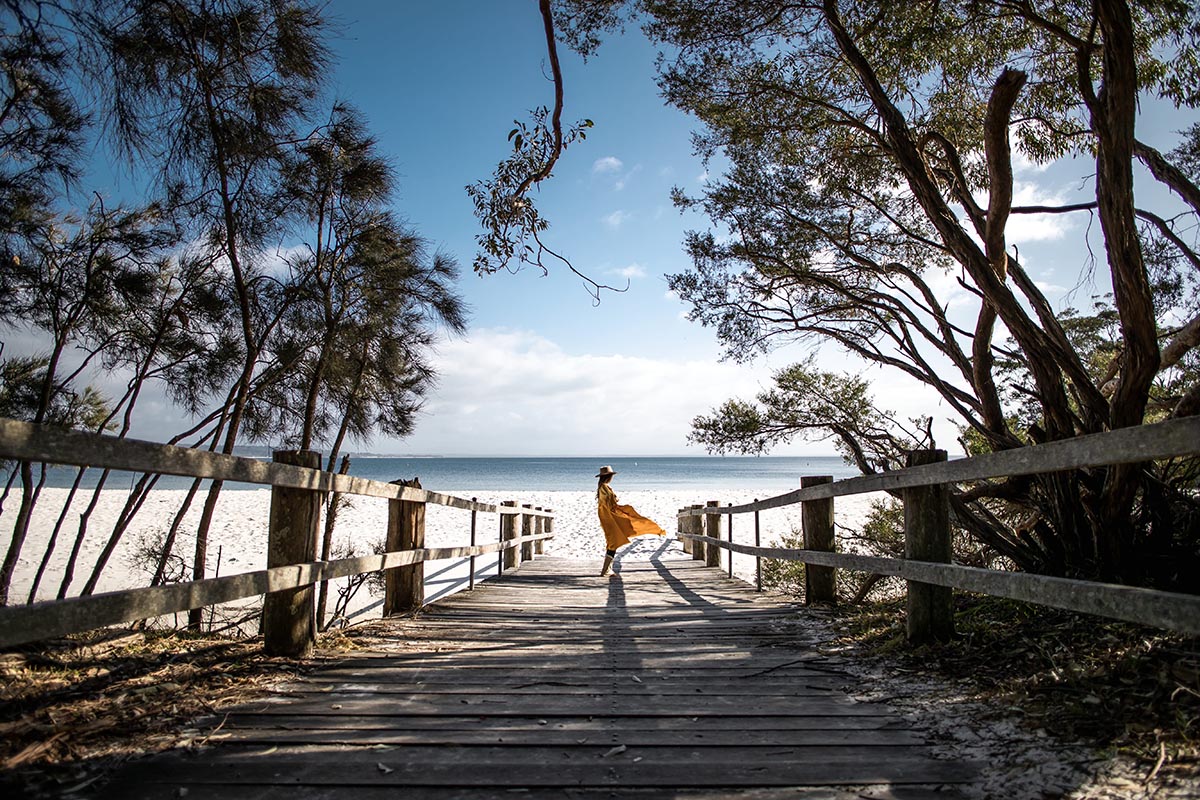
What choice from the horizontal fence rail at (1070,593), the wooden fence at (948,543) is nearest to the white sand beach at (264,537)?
the wooden fence at (948,543)

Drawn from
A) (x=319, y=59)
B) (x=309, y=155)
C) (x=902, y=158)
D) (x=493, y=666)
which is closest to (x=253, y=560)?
(x=309, y=155)

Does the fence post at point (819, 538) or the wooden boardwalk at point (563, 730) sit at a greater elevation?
the fence post at point (819, 538)

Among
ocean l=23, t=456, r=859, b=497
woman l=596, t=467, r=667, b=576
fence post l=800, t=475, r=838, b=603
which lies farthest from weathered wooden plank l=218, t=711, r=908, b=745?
ocean l=23, t=456, r=859, b=497

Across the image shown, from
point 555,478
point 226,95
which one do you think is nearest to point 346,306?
point 226,95

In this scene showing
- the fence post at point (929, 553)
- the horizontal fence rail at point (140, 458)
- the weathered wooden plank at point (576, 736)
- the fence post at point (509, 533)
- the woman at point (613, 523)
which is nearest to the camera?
the horizontal fence rail at point (140, 458)

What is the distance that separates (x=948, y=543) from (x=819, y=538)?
5.32 ft

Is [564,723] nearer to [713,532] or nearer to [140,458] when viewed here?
[140,458]

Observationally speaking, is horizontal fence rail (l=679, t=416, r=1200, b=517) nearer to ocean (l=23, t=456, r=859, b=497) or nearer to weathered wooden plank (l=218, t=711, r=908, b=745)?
weathered wooden plank (l=218, t=711, r=908, b=745)

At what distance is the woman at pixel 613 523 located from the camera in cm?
959

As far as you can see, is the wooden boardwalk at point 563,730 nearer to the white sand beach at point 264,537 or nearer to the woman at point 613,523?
the white sand beach at point 264,537

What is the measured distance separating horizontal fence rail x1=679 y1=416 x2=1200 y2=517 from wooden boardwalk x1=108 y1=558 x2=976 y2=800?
3.59 ft

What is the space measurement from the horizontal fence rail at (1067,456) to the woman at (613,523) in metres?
5.46

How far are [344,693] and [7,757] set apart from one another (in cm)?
119

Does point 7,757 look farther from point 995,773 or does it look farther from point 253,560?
point 253,560
